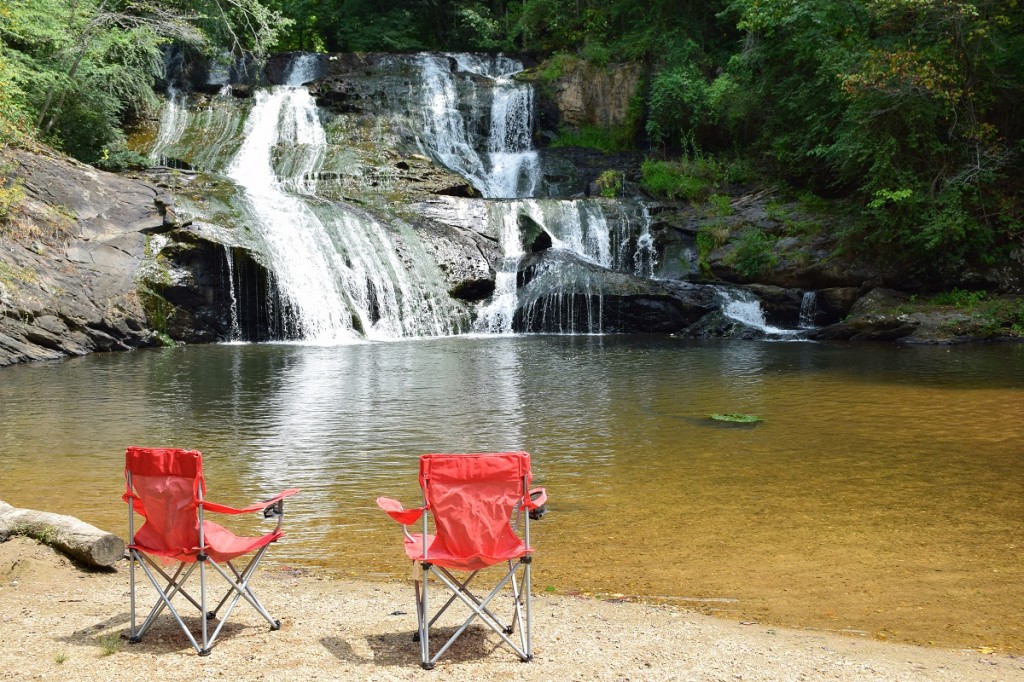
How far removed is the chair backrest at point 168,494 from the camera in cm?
434

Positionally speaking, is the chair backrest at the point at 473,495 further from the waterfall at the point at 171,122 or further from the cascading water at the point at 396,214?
the waterfall at the point at 171,122

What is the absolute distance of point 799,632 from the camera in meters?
4.58

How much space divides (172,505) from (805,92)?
75.9 ft

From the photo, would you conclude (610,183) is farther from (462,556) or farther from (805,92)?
(462,556)

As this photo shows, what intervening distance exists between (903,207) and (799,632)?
1922cm

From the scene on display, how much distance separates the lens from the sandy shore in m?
3.98

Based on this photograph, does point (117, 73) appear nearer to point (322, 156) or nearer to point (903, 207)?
point (322, 156)

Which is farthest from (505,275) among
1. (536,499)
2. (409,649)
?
(409,649)

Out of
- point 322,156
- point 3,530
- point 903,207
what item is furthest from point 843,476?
point 322,156

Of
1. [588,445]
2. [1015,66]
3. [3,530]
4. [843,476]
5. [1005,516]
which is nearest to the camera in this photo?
[3,530]

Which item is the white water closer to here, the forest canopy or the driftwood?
the forest canopy

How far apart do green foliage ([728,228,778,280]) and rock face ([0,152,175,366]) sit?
13572 millimetres

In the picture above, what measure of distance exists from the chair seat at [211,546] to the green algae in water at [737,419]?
23.2 ft

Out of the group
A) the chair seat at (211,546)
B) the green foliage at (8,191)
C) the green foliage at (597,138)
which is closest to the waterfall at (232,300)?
the green foliage at (8,191)
